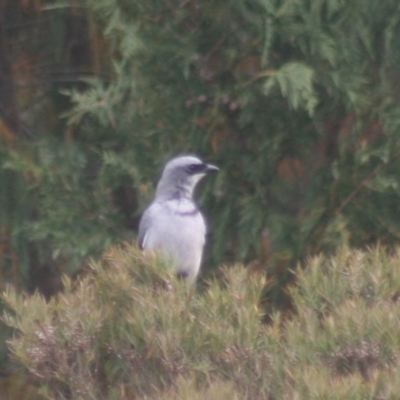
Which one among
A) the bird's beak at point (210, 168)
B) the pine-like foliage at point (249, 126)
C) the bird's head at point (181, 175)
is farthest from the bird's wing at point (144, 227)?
the bird's beak at point (210, 168)

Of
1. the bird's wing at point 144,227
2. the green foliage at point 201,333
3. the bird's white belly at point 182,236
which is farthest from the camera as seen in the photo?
the bird's wing at point 144,227

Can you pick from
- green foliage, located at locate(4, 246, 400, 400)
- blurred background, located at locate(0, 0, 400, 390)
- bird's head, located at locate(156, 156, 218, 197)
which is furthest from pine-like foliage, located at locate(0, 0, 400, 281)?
green foliage, located at locate(4, 246, 400, 400)

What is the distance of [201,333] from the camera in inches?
130

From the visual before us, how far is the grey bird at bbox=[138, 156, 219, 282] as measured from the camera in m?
5.49

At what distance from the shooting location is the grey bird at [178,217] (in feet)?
18.0

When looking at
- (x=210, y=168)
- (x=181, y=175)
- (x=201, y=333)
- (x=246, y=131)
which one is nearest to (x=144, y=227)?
(x=181, y=175)

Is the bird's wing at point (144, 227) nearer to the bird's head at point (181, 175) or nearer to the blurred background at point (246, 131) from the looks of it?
the bird's head at point (181, 175)

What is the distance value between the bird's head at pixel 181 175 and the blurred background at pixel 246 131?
0.17 meters

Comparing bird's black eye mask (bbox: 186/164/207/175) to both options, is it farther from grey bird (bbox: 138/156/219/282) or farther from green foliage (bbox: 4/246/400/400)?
green foliage (bbox: 4/246/400/400)

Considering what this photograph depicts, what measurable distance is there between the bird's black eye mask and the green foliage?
6.37 feet

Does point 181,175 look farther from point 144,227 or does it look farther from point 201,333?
point 201,333

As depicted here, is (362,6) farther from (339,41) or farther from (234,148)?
(234,148)

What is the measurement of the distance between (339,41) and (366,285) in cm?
243

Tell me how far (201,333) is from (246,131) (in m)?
2.69
